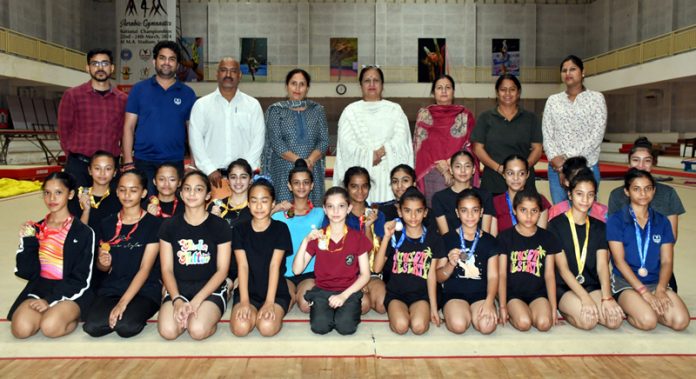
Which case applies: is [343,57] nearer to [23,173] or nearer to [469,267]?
[23,173]

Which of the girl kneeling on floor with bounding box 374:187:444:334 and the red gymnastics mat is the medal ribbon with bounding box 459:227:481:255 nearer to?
the girl kneeling on floor with bounding box 374:187:444:334

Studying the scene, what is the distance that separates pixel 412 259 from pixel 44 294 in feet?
7.38

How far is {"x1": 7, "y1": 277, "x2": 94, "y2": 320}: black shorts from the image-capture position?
141 inches

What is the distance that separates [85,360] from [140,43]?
15.4 meters

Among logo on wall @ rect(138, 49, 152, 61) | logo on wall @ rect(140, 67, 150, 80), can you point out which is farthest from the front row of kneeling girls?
logo on wall @ rect(138, 49, 152, 61)

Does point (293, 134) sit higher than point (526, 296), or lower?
higher

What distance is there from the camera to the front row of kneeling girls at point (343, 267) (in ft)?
11.5

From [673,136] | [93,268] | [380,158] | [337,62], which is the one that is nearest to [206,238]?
[93,268]

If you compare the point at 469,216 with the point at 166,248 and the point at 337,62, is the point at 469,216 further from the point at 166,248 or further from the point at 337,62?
the point at 337,62

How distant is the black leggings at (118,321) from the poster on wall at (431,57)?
24337 millimetres

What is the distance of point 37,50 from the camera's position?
19391 millimetres

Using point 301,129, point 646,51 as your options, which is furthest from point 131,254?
point 646,51

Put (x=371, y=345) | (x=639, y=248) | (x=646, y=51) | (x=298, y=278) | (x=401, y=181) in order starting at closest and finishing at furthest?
(x=371, y=345) → (x=639, y=248) → (x=298, y=278) → (x=401, y=181) → (x=646, y=51)

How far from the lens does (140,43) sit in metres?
17.0
